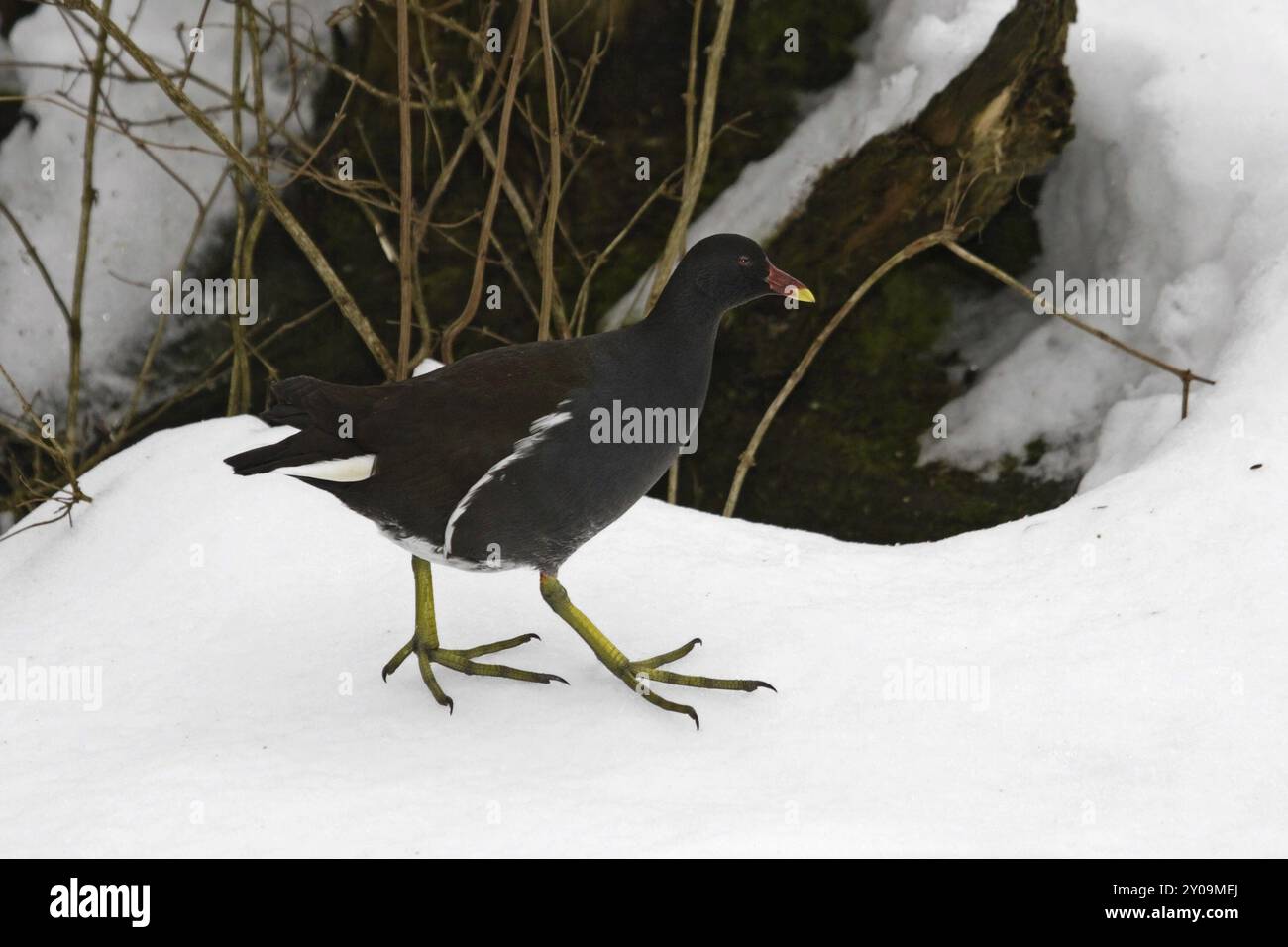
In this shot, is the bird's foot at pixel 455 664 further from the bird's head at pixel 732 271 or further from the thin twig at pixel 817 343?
the thin twig at pixel 817 343

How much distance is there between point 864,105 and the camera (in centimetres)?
429

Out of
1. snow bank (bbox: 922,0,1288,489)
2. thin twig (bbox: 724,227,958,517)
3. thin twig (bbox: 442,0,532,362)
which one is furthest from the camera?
thin twig (bbox: 724,227,958,517)

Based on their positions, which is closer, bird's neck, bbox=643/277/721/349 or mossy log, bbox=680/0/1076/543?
bird's neck, bbox=643/277/721/349

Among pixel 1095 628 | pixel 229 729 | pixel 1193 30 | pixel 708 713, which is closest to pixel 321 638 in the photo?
pixel 229 729

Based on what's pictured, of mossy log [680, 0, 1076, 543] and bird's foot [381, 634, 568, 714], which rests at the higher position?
mossy log [680, 0, 1076, 543]

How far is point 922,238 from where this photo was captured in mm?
4047

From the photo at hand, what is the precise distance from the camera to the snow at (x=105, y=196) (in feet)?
14.5

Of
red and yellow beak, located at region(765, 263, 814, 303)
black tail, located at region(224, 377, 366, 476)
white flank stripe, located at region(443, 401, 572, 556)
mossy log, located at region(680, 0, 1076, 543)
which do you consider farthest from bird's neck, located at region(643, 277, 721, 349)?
mossy log, located at region(680, 0, 1076, 543)

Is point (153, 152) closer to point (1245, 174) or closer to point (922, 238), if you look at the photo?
point (922, 238)

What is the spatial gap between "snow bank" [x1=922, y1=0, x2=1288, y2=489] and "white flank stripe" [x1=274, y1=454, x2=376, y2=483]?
228 cm

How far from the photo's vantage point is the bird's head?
2637mm

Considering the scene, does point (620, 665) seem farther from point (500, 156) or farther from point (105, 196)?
point (105, 196)

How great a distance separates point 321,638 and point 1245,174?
10.3 ft

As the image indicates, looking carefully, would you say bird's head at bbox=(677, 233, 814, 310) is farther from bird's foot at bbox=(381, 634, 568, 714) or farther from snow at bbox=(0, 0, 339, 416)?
snow at bbox=(0, 0, 339, 416)
